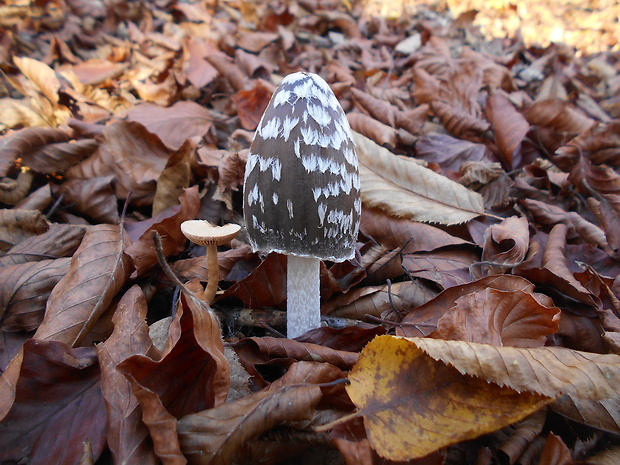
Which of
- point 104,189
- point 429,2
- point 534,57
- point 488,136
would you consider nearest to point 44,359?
point 104,189

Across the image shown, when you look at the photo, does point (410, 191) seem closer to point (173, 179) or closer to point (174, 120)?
point (173, 179)

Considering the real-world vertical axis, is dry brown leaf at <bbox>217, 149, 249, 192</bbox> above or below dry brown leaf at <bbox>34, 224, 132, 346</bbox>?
above

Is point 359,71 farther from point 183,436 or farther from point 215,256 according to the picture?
point 183,436

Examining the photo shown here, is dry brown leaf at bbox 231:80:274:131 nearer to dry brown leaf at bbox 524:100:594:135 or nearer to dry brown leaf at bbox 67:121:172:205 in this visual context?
dry brown leaf at bbox 67:121:172:205

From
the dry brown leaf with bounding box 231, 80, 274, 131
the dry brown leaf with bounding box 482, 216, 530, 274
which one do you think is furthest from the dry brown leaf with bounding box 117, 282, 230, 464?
the dry brown leaf with bounding box 231, 80, 274, 131

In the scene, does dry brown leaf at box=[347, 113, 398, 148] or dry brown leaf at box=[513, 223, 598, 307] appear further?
dry brown leaf at box=[347, 113, 398, 148]

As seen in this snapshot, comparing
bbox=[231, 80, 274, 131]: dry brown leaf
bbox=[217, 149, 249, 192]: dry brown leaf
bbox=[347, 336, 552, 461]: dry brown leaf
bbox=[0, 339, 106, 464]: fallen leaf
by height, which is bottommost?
bbox=[0, 339, 106, 464]: fallen leaf
